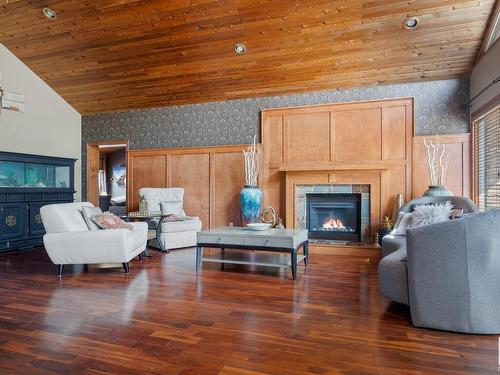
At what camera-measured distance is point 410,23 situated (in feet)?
13.9

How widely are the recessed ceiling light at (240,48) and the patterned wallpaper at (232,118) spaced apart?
1.13m

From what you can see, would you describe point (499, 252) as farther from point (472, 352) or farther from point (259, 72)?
point (259, 72)

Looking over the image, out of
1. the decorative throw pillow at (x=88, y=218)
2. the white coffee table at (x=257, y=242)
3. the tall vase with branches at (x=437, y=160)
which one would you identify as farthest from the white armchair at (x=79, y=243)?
the tall vase with branches at (x=437, y=160)

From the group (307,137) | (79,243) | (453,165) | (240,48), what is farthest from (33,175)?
(453,165)

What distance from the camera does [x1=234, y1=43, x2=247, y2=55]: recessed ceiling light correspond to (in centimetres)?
496

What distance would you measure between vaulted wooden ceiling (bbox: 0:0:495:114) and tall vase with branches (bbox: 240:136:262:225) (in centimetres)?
109

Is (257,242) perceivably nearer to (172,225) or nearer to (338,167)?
(172,225)

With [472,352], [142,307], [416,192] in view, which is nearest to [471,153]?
[416,192]

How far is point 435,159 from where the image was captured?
5137 millimetres

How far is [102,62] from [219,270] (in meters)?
4.05

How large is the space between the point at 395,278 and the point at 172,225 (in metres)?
3.71

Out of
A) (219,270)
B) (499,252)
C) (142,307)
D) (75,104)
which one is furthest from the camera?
(75,104)

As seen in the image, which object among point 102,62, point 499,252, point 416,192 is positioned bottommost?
point 499,252

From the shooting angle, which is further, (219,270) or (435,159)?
(435,159)
